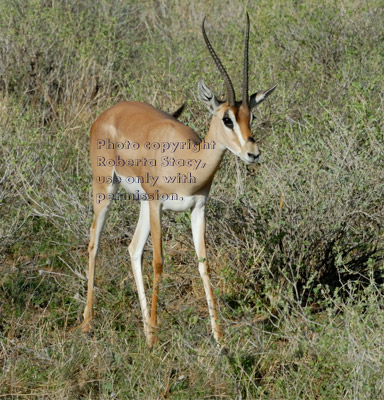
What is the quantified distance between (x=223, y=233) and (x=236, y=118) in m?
1.08

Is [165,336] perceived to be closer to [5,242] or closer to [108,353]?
[108,353]

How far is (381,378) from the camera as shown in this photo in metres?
3.65

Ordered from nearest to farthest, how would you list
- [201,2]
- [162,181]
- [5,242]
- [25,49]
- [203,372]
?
[203,372] < [162,181] < [5,242] < [25,49] < [201,2]

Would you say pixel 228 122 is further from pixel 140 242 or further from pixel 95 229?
pixel 95 229

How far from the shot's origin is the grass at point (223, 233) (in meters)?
4.11

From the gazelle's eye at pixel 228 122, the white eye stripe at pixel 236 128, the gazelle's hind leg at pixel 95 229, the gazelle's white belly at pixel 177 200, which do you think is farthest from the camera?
the gazelle's hind leg at pixel 95 229

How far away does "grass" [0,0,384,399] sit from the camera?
4113 mm

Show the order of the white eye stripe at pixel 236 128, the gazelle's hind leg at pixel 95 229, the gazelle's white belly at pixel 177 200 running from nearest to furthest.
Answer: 1. the white eye stripe at pixel 236 128
2. the gazelle's white belly at pixel 177 200
3. the gazelle's hind leg at pixel 95 229

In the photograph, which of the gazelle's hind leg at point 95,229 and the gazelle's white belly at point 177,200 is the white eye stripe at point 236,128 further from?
the gazelle's hind leg at point 95,229

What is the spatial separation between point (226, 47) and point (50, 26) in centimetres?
205

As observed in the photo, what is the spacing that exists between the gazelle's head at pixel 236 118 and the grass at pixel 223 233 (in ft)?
2.17

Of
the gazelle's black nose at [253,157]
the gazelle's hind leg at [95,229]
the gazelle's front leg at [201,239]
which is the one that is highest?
the gazelle's black nose at [253,157]

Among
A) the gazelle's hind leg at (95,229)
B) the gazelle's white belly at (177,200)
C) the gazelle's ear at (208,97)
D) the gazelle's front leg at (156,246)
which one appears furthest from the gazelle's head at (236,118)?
the gazelle's hind leg at (95,229)

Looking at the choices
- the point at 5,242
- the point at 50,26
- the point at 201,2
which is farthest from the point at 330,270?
the point at 201,2
